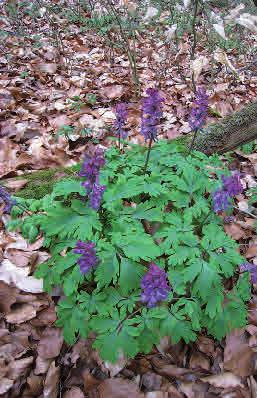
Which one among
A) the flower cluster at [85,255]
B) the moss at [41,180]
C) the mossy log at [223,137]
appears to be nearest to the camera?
the flower cluster at [85,255]

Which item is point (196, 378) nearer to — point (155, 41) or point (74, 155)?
point (74, 155)

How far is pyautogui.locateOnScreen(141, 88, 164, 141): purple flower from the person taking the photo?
2.05m

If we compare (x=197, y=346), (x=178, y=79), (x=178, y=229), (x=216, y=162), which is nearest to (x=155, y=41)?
(x=178, y=79)

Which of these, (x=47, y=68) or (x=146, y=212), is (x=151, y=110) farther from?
(x=47, y=68)

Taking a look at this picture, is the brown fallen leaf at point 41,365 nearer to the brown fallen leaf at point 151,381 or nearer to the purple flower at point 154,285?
the brown fallen leaf at point 151,381

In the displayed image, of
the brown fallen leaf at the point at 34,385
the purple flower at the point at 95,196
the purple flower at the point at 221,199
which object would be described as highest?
the purple flower at the point at 221,199

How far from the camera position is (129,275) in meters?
1.92

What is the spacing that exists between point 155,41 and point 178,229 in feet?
17.3

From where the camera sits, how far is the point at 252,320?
Answer: 7.44 feet

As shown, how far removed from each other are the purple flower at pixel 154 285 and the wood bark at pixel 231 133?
1.77m

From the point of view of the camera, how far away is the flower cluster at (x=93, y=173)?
1775 millimetres

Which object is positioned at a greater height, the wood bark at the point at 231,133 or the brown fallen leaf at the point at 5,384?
the wood bark at the point at 231,133

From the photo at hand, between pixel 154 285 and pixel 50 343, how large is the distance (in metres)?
0.86

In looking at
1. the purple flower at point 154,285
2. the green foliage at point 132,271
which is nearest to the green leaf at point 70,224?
the green foliage at point 132,271
